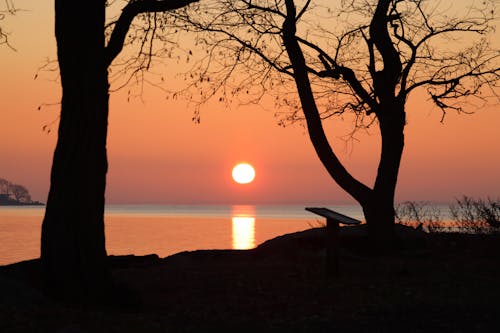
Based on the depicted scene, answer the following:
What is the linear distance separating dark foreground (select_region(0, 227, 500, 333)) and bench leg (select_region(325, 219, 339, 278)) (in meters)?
0.29

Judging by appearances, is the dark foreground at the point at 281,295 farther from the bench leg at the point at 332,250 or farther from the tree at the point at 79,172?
the tree at the point at 79,172

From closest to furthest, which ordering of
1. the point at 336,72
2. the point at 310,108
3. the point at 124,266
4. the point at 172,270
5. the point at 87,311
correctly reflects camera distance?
the point at 87,311
the point at 172,270
the point at 124,266
the point at 310,108
the point at 336,72

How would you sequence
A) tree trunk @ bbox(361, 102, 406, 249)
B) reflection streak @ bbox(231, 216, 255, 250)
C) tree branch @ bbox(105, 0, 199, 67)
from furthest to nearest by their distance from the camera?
reflection streak @ bbox(231, 216, 255, 250), tree trunk @ bbox(361, 102, 406, 249), tree branch @ bbox(105, 0, 199, 67)

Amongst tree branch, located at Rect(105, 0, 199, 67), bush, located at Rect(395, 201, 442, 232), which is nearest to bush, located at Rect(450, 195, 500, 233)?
bush, located at Rect(395, 201, 442, 232)

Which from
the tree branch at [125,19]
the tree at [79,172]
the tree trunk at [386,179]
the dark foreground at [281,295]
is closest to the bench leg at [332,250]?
the dark foreground at [281,295]

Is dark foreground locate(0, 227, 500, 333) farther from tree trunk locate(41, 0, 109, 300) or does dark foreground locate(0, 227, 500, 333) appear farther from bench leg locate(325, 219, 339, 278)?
tree trunk locate(41, 0, 109, 300)

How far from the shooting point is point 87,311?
11.8 m

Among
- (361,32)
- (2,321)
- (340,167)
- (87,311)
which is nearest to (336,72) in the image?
(361,32)

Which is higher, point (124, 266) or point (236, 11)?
point (236, 11)

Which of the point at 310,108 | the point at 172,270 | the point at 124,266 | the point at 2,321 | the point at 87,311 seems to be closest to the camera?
the point at 2,321

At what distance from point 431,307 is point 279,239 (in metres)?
9.18

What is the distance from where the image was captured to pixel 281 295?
13.5 m

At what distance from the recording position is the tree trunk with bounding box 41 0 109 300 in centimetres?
1252

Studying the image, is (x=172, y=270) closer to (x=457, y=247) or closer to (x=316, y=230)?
(x=316, y=230)
